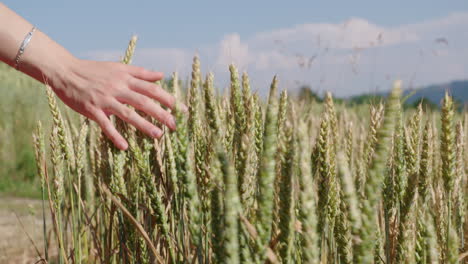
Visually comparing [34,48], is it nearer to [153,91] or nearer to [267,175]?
[153,91]

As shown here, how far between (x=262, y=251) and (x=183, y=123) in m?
0.27

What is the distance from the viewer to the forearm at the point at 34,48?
5.22 ft

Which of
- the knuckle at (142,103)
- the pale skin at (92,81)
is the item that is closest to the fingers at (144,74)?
the pale skin at (92,81)

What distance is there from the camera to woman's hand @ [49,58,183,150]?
1297 mm

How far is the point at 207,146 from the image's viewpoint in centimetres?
Answer: 107

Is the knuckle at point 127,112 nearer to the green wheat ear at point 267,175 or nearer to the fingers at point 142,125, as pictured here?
the fingers at point 142,125

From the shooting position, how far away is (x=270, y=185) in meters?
0.65

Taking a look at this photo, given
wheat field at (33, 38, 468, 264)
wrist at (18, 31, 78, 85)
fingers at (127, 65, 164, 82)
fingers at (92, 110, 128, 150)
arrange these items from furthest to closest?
1. wrist at (18, 31, 78, 85)
2. fingers at (127, 65, 164, 82)
3. fingers at (92, 110, 128, 150)
4. wheat field at (33, 38, 468, 264)

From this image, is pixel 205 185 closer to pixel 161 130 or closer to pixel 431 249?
pixel 161 130

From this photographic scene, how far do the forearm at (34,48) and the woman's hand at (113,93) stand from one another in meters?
0.04

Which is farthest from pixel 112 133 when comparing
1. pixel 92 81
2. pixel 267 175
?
pixel 267 175

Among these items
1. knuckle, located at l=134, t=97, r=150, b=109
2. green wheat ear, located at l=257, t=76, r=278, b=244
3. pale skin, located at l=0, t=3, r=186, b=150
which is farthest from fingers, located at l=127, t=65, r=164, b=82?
green wheat ear, located at l=257, t=76, r=278, b=244

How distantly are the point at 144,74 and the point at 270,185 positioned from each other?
90 centimetres

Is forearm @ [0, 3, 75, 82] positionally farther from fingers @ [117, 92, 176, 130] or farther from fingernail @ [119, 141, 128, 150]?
fingernail @ [119, 141, 128, 150]
